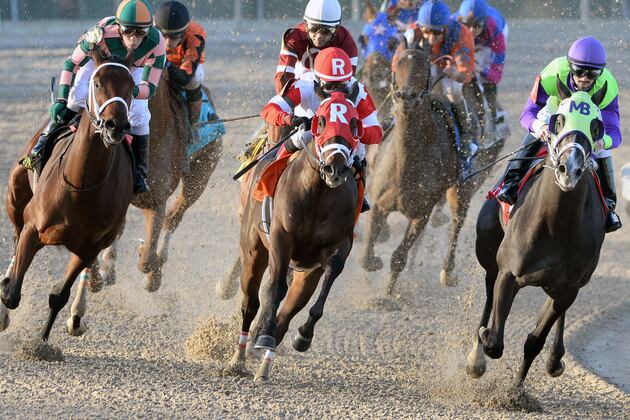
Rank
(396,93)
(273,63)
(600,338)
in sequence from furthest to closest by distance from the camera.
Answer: (273,63) → (396,93) → (600,338)

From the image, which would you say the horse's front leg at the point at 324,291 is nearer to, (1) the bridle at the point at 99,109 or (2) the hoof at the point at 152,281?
(1) the bridle at the point at 99,109

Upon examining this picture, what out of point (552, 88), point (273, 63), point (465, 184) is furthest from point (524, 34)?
point (552, 88)

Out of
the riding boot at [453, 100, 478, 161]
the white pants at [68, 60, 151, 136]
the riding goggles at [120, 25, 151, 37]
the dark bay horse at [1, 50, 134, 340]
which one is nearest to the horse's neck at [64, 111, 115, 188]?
the dark bay horse at [1, 50, 134, 340]

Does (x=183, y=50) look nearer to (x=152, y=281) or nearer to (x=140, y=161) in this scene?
(x=152, y=281)

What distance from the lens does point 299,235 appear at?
25.3ft

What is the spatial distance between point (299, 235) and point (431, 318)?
2.92 meters

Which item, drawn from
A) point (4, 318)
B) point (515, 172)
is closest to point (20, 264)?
point (4, 318)

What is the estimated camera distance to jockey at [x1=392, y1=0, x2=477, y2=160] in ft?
38.5

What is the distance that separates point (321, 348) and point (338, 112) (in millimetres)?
2394

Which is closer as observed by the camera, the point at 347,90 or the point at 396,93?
the point at 347,90

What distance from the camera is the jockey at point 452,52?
1173 cm

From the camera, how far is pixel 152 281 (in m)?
10.3

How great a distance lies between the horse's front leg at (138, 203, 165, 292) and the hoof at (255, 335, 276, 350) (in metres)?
2.72

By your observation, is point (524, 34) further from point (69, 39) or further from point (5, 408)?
point (5, 408)
